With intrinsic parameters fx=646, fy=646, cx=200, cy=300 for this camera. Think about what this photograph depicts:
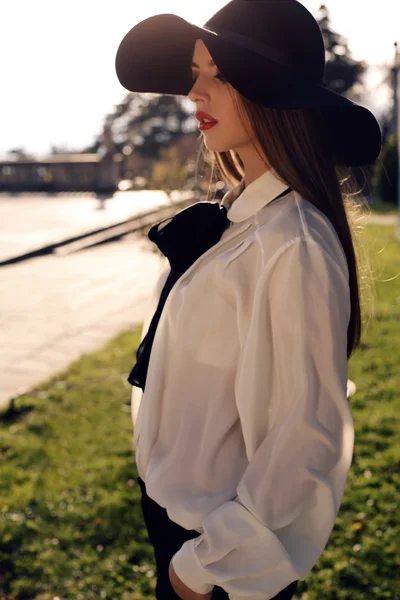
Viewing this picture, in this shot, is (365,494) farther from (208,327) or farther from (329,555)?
(208,327)

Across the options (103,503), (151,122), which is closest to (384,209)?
Result: (103,503)

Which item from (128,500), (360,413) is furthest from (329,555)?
(360,413)

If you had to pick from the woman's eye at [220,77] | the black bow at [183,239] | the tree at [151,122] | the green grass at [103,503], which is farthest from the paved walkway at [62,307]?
the tree at [151,122]

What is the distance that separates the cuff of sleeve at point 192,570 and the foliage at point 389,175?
57.5ft

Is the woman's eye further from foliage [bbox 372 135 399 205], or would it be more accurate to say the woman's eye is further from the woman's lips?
foliage [bbox 372 135 399 205]

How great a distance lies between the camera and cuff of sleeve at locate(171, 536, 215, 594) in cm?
133

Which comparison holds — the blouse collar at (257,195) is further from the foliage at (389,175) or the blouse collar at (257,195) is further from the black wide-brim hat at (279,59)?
the foliage at (389,175)

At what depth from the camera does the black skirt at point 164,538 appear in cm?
159

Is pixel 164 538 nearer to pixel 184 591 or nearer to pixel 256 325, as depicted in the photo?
pixel 184 591

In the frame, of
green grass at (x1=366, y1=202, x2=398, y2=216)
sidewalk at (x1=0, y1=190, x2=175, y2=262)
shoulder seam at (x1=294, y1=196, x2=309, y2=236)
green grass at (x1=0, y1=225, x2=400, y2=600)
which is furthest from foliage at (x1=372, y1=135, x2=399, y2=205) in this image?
shoulder seam at (x1=294, y1=196, x2=309, y2=236)

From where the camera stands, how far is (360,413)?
461 centimetres

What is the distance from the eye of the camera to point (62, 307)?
27.5ft

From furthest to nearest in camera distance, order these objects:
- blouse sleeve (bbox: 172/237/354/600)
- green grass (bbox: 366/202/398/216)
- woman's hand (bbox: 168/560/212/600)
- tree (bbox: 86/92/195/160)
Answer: tree (bbox: 86/92/195/160)
green grass (bbox: 366/202/398/216)
woman's hand (bbox: 168/560/212/600)
blouse sleeve (bbox: 172/237/354/600)

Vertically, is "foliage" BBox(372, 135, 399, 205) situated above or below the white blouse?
below
